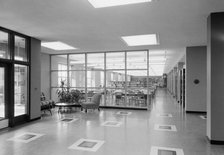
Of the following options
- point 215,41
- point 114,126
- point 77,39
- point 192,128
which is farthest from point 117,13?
point 192,128

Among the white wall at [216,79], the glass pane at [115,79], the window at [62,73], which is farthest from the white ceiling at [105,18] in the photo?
the window at [62,73]

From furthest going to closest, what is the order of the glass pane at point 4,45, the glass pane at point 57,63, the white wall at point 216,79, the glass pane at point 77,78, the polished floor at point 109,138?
the glass pane at point 57,63 → the glass pane at point 77,78 → the glass pane at point 4,45 → the white wall at point 216,79 → the polished floor at point 109,138

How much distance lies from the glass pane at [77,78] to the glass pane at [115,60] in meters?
1.61

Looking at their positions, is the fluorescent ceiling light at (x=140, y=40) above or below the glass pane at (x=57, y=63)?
above

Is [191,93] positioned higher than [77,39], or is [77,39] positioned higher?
[77,39]

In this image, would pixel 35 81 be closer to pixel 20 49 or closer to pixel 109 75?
pixel 20 49

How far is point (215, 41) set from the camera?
388cm

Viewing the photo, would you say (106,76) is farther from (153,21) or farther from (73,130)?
(153,21)

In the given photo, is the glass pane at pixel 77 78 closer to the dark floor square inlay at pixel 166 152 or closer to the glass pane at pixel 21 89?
the glass pane at pixel 21 89

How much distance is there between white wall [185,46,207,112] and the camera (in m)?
7.34

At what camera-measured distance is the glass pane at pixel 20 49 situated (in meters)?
5.50

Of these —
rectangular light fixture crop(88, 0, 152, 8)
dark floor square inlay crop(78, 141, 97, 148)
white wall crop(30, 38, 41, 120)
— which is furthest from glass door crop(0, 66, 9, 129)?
rectangular light fixture crop(88, 0, 152, 8)

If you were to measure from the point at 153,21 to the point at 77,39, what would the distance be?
3.02 metres

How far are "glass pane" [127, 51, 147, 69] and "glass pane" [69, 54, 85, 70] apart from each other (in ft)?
8.58
